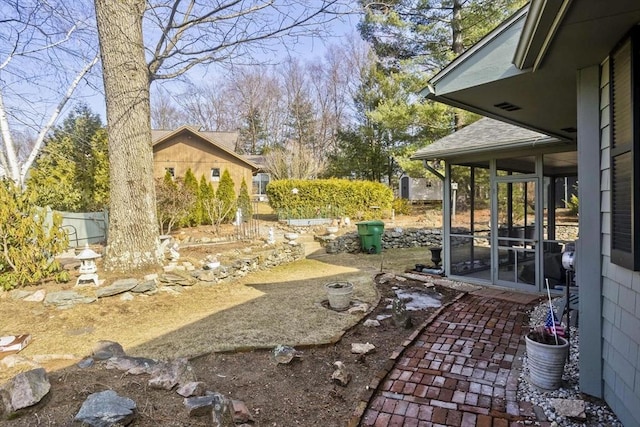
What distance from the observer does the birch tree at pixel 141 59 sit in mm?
6270

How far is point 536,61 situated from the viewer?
2.59 metres

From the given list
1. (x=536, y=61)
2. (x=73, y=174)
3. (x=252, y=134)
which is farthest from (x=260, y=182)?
(x=536, y=61)

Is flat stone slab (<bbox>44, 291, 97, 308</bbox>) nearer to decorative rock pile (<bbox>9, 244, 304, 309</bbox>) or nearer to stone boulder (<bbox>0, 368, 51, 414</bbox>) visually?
decorative rock pile (<bbox>9, 244, 304, 309</bbox>)

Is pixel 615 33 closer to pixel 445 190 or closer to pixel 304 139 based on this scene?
pixel 445 190

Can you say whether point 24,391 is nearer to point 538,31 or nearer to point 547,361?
point 547,361

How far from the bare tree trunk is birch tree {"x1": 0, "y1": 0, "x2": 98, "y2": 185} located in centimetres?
111

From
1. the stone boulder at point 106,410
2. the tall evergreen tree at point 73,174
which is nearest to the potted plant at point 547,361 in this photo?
the stone boulder at point 106,410

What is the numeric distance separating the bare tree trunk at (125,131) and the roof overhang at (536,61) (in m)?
5.20

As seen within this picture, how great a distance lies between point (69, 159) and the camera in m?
13.3

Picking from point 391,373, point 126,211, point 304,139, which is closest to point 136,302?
point 126,211

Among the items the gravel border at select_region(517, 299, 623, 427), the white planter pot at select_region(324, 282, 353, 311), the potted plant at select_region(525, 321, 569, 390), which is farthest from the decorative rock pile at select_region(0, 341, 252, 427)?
the white planter pot at select_region(324, 282, 353, 311)

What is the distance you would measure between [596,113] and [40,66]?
376 inches

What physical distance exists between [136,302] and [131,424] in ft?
12.1

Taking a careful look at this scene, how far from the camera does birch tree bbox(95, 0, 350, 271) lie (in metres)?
6.27
